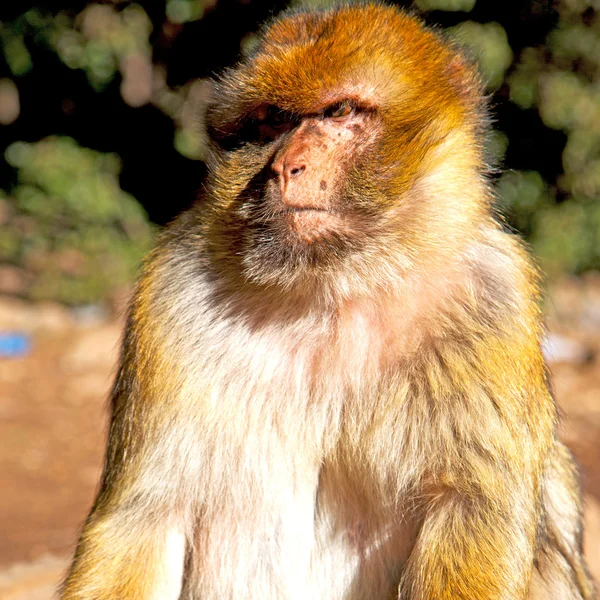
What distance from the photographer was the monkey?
2471 millimetres

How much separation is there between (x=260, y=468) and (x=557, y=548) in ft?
3.40

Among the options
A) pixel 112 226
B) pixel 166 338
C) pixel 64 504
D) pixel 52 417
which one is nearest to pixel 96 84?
pixel 112 226

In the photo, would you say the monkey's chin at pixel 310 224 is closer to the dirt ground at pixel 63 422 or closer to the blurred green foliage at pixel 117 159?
the dirt ground at pixel 63 422

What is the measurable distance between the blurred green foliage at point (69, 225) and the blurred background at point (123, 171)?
0.01 m

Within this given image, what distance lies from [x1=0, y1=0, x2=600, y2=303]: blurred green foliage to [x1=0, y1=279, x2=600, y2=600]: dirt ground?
0.42m

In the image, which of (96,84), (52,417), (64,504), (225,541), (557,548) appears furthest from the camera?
(96,84)

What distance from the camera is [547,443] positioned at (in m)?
2.61

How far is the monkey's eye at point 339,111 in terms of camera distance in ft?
8.27

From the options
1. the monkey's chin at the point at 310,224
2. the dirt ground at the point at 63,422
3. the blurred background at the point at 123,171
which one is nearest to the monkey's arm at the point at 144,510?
the monkey's chin at the point at 310,224

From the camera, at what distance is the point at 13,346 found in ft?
24.8

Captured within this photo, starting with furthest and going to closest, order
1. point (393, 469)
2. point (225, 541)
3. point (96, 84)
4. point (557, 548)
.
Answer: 1. point (96, 84)
2. point (557, 548)
3. point (225, 541)
4. point (393, 469)

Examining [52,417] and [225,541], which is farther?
[52,417]

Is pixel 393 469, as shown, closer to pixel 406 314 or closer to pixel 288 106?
pixel 406 314

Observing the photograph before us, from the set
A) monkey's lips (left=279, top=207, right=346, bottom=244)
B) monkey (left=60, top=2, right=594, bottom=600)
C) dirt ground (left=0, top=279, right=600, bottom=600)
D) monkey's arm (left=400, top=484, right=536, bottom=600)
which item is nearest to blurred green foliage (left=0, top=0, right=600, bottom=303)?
dirt ground (left=0, top=279, right=600, bottom=600)
